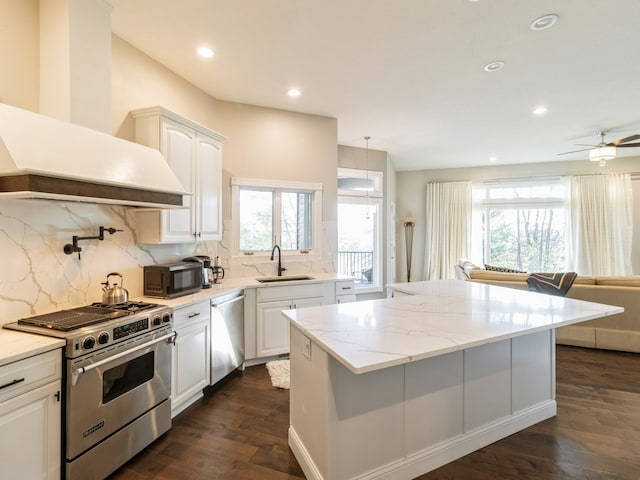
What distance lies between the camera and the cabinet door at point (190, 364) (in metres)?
2.41

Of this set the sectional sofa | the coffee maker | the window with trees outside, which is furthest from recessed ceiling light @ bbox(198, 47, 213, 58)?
the window with trees outside

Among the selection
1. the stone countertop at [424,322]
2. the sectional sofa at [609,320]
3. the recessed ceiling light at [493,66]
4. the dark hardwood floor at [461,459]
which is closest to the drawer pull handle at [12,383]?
the dark hardwood floor at [461,459]

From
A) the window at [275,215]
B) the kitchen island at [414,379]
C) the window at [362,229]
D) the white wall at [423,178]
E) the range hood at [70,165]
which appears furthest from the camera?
the white wall at [423,178]

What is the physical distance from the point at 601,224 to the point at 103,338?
Answer: 8390mm

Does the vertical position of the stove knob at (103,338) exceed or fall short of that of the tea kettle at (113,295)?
it falls short

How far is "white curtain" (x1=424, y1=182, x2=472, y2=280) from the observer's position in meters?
7.34

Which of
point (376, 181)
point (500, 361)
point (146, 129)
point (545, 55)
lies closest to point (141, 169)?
point (146, 129)

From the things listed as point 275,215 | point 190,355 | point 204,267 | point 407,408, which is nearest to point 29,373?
point 190,355

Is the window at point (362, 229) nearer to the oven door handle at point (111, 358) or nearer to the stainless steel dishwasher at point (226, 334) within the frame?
the stainless steel dishwasher at point (226, 334)

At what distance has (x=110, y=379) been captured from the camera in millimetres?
1861

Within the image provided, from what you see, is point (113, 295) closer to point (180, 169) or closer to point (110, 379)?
point (110, 379)

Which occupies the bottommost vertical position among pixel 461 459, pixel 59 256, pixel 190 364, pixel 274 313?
pixel 461 459

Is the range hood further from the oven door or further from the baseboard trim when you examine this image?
the baseboard trim

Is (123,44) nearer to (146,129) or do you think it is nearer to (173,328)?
(146,129)
